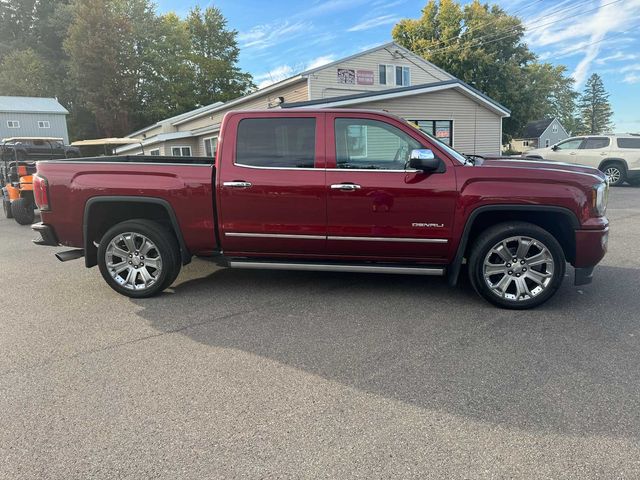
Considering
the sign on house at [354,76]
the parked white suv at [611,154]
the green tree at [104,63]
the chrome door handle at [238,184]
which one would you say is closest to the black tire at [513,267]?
the chrome door handle at [238,184]

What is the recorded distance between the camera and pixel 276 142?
4.72 m

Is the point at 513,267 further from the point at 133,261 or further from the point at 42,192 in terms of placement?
the point at 42,192

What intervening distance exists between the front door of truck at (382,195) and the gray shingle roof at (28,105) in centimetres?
4467

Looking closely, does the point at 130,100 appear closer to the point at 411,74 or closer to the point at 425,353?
the point at 411,74

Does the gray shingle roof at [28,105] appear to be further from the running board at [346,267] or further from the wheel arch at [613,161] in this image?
the running board at [346,267]

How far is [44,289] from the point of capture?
18.1 feet

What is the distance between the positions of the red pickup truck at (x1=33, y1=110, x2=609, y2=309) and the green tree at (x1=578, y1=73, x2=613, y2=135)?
4611 inches

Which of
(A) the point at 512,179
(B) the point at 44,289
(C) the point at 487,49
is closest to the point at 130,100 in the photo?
(C) the point at 487,49

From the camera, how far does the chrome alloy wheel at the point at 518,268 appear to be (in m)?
4.40

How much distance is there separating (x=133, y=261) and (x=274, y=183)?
1.77 metres

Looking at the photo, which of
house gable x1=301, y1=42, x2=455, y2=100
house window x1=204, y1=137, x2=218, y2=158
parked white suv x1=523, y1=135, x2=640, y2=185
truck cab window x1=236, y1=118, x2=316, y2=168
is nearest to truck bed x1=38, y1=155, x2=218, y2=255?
truck cab window x1=236, y1=118, x2=316, y2=168

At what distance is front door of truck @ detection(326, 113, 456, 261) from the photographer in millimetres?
4434

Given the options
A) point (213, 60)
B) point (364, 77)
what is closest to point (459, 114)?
point (364, 77)

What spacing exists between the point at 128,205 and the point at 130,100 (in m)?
43.3
